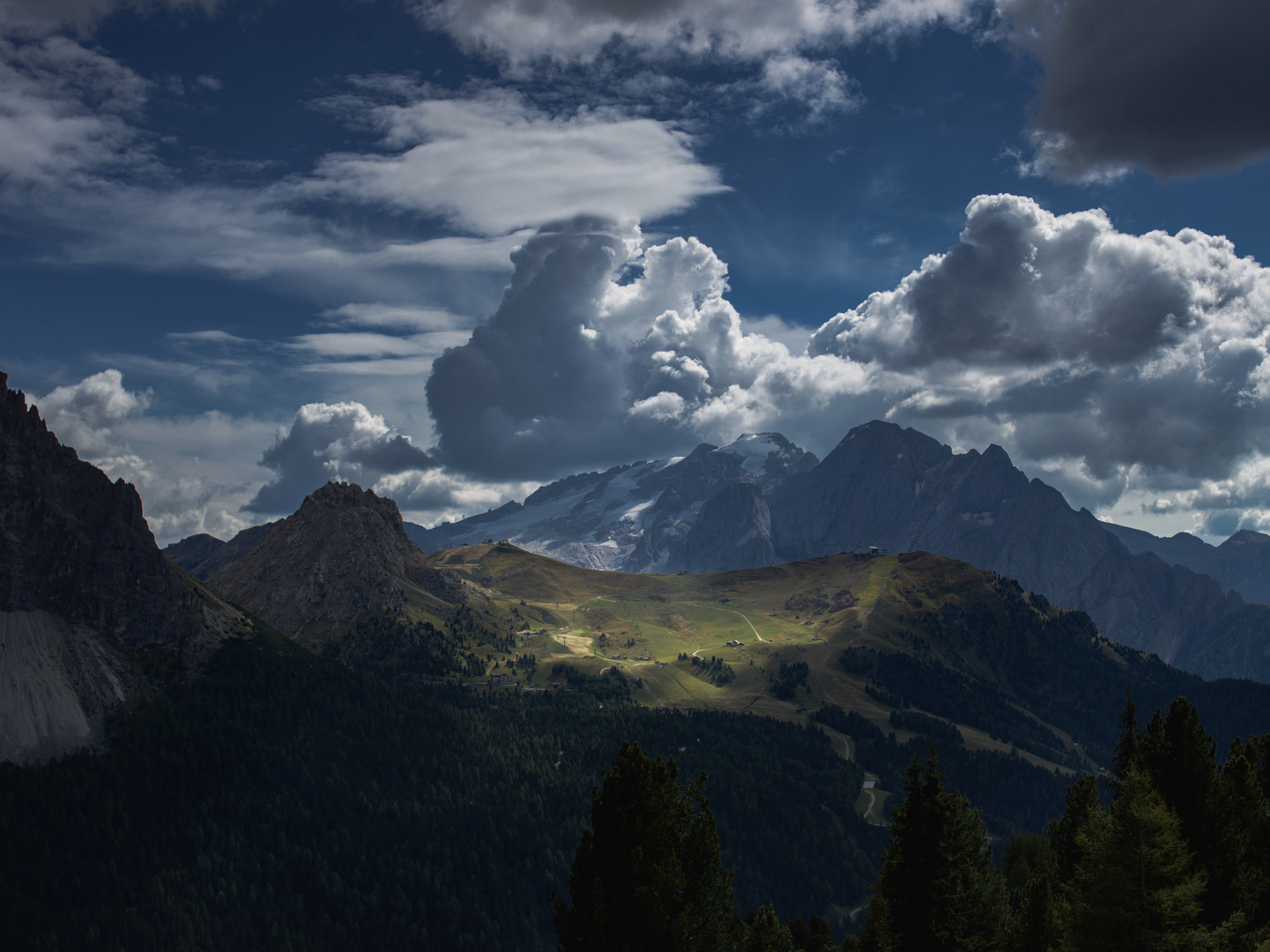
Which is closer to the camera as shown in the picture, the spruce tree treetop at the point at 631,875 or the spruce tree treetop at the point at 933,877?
the spruce tree treetop at the point at 631,875

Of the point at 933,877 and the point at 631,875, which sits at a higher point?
the point at 631,875

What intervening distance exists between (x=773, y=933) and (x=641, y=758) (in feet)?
200

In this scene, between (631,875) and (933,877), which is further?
(933,877)

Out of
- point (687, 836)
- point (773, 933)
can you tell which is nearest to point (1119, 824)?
point (687, 836)

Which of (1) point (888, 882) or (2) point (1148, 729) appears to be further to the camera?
(2) point (1148, 729)

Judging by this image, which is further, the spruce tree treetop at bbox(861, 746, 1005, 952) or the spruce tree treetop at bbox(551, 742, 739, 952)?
the spruce tree treetop at bbox(861, 746, 1005, 952)

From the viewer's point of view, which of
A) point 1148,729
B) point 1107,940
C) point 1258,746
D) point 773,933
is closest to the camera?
point 1107,940

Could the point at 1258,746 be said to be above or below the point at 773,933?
above

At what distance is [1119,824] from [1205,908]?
13.8 metres

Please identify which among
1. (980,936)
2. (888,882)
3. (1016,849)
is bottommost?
(1016,849)

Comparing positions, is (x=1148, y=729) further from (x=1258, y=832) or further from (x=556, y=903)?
(x=556, y=903)

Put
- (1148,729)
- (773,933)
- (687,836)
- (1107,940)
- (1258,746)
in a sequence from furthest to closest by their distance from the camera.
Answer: (773,933), (1258,746), (1148,729), (687,836), (1107,940)

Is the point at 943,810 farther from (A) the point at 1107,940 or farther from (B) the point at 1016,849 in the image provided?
(B) the point at 1016,849

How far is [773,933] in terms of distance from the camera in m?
94.4
